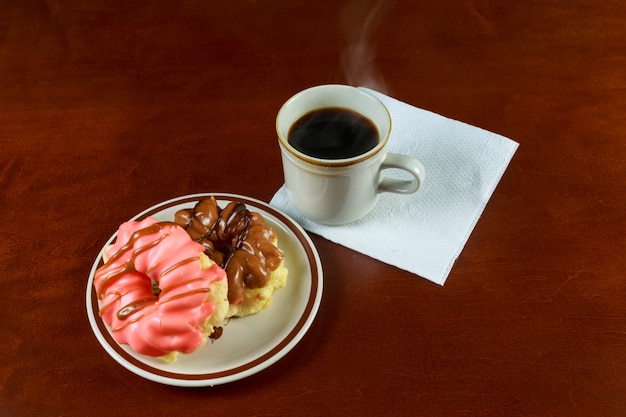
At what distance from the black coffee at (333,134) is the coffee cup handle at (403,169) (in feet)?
0.12

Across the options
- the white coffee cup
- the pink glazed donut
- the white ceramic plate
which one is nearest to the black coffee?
the white coffee cup

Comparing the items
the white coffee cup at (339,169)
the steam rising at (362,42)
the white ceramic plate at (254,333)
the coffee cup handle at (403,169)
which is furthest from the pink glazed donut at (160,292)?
the steam rising at (362,42)

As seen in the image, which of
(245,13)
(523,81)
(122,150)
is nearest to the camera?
(122,150)

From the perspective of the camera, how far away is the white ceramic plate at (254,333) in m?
0.72

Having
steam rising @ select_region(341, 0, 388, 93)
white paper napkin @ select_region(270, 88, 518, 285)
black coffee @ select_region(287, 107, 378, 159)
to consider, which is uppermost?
black coffee @ select_region(287, 107, 378, 159)

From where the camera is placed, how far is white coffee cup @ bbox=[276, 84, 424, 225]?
822 mm

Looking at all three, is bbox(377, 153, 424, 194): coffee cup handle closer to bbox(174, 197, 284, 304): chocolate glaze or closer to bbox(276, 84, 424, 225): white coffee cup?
bbox(276, 84, 424, 225): white coffee cup

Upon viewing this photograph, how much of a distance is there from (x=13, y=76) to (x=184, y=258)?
759 millimetres

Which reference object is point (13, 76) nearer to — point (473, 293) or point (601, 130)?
point (473, 293)

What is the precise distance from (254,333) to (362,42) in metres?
0.75

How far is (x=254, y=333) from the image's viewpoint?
2.54 ft

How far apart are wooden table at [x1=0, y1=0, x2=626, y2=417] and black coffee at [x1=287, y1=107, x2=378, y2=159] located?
13 centimetres

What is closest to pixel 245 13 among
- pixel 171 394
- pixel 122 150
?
pixel 122 150

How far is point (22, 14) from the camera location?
1341 mm
